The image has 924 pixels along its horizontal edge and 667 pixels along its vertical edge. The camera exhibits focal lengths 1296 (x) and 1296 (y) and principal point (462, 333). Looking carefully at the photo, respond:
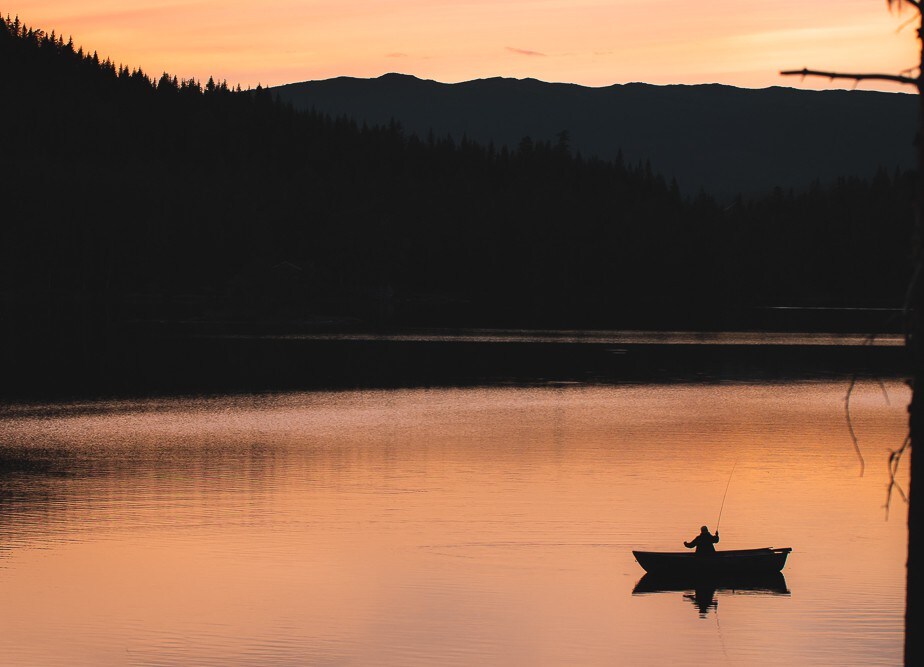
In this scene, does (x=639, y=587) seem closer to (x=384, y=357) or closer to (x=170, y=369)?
(x=170, y=369)

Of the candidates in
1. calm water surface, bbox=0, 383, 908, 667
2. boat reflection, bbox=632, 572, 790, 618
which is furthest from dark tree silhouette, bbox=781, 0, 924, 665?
boat reflection, bbox=632, 572, 790, 618

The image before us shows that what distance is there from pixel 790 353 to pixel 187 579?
75720 millimetres

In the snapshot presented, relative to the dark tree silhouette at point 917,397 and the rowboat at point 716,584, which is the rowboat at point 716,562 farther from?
the dark tree silhouette at point 917,397

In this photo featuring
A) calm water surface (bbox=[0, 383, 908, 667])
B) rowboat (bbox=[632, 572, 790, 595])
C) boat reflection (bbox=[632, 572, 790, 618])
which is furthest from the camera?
rowboat (bbox=[632, 572, 790, 595])

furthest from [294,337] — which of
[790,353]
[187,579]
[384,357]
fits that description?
[187,579]

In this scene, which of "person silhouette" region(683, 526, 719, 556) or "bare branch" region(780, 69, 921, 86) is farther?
"person silhouette" region(683, 526, 719, 556)

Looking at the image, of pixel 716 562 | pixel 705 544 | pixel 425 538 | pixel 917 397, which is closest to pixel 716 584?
pixel 716 562

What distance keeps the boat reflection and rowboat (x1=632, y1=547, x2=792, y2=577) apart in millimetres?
126

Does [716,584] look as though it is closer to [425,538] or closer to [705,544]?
[705,544]

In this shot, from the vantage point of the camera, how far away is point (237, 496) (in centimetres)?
3616

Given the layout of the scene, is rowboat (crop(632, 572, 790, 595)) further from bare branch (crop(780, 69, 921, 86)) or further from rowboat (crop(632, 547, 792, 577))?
bare branch (crop(780, 69, 921, 86))

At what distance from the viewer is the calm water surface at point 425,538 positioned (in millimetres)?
23297

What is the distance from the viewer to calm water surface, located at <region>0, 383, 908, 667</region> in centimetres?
2330

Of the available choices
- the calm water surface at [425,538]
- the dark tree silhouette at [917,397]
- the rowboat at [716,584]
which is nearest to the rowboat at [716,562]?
the rowboat at [716,584]
